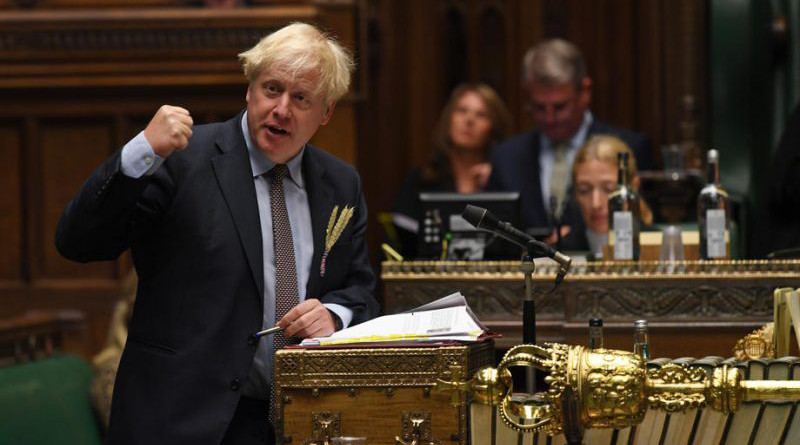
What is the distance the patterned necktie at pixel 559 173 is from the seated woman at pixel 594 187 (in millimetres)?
719

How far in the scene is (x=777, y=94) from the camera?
6.53 meters

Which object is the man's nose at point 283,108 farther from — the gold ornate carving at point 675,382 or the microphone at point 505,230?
the gold ornate carving at point 675,382

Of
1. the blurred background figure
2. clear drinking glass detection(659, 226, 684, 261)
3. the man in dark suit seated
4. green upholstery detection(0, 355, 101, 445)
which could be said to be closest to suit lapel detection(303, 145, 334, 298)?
green upholstery detection(0, 355, 101, 445)

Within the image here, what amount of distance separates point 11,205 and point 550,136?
2730mm

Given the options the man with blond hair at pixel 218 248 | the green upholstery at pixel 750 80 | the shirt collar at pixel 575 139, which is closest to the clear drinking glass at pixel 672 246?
the man with blond hair at pixel 218 248

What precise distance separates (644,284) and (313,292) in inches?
52.6

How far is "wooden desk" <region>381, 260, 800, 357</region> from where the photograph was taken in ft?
13.7

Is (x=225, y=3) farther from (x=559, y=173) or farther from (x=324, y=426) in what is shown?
(x=324, y=426)

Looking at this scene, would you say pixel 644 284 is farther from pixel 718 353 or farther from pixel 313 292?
pixel 313 292

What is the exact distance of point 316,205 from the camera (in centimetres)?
341

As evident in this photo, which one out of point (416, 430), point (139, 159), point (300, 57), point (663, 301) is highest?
Answer: point (300, 57)

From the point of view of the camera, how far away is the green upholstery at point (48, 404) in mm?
4109

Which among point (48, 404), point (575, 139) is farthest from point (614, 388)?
point (575, 139)

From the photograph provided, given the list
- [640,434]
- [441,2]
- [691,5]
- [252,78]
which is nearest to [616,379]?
[640,434]
